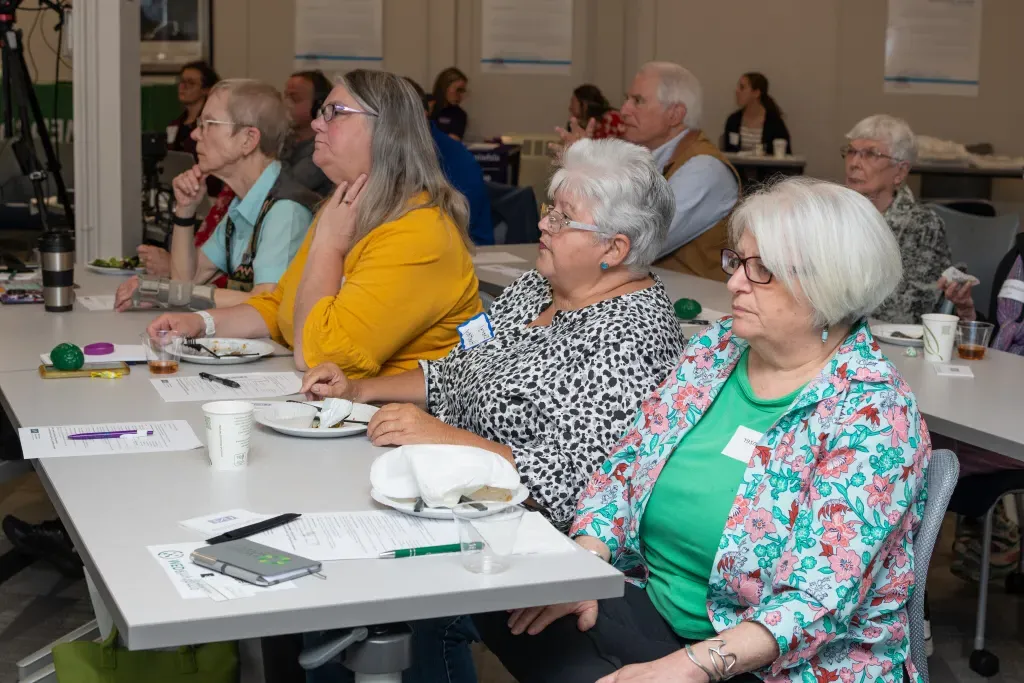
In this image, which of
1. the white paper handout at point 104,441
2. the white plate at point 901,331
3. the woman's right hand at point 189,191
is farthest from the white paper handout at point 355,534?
the woman's right hand at point 189,191

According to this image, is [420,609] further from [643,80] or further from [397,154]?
[643,80]

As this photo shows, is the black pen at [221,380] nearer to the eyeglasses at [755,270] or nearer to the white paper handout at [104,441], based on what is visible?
the white paper handout at [104,441]

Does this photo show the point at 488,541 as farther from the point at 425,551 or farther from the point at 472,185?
the point at 472,185

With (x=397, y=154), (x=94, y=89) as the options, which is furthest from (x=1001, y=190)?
(x=397, y=154)

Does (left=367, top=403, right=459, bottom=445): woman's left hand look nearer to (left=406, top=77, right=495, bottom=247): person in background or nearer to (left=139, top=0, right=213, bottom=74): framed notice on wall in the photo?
(left=406, top=77, right=495, bottom=247): person in background

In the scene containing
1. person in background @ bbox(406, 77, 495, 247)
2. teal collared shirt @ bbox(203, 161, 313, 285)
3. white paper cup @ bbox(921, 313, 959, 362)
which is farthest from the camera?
person in background @ bbox(406, 77, 495, 247)

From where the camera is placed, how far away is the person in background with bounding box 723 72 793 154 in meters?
9.30

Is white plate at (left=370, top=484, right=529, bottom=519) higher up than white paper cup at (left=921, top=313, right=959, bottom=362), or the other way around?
white paper cup at (left=921, top=313, right=959, bottom=362)

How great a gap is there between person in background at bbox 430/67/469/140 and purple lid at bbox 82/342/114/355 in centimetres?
692

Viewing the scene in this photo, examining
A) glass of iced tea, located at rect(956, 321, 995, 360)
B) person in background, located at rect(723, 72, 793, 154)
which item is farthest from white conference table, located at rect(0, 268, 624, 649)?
person in background, located at rect(723, 72, 793, 154)

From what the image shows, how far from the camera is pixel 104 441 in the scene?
2018 mm

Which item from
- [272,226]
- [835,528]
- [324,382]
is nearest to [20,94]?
[272,226]

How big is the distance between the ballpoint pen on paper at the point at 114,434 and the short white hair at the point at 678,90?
10.4 ft

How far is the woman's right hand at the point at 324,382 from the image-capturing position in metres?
2.41
